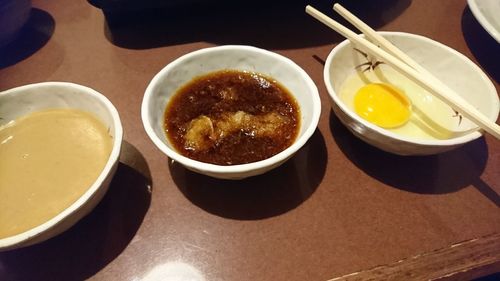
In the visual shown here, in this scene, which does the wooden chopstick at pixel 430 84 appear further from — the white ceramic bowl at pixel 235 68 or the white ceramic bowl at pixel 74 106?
the white ceramic bowl at pixel 74 106

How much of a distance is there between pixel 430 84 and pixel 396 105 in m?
0.15

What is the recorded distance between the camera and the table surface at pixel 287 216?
0.96 meters

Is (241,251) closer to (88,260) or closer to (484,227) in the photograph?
(88,260)

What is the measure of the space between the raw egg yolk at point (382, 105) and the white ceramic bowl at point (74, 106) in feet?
2.37

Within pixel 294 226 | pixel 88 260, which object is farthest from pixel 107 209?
pixel 294 226

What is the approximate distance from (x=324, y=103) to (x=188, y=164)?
566mm

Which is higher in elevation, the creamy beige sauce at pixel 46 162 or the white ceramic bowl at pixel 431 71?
the white ceramic bowl at pixel 431 71

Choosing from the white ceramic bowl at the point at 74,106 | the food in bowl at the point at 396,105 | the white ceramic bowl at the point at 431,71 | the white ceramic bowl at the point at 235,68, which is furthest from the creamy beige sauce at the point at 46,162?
the food in bowl at the point at 396,105

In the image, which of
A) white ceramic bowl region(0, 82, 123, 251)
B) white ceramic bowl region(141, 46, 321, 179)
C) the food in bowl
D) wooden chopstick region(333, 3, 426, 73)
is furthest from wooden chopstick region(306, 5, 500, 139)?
white ceramic bowl region(0, 82, 123, 251)

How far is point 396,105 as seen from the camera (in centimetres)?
124

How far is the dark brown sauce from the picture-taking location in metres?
1.08

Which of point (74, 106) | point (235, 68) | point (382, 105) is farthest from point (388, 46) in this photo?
point (74, 106)

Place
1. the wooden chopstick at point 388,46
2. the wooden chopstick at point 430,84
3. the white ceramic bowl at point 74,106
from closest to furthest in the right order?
the white ceramic bowl at point 74,106, the wooden chopstick at point 430,84, the wooden chopstick at point 388,46

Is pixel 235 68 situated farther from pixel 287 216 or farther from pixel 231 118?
pixel 287 216
